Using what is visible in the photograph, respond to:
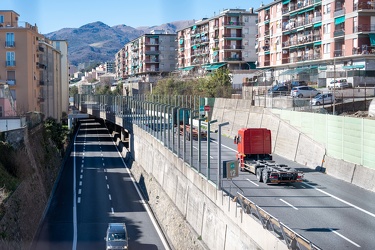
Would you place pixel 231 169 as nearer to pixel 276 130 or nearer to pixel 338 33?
pixel 276 130

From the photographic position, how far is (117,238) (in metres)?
18.9

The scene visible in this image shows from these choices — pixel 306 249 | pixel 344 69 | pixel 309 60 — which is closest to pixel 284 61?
pixel 309 60

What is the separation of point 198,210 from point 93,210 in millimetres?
9534

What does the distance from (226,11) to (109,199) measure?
3881cm

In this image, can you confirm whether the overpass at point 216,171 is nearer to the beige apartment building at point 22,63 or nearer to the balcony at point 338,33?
the beige apartment building at point 22,63

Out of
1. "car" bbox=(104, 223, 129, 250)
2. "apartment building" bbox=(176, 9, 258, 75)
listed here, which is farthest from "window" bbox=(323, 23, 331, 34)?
"car" bbox=(104, 223, 129, 250)

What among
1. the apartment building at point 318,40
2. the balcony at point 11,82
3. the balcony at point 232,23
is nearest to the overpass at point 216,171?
the apartment building at point 318,40

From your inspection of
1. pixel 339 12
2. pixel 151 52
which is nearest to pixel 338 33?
pixel 339 12

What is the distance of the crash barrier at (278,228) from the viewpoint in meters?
8.99

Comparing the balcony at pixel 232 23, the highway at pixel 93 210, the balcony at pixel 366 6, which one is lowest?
the highway at pixel 93 210

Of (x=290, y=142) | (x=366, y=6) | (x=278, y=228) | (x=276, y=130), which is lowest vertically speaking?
(x=278, y=228)

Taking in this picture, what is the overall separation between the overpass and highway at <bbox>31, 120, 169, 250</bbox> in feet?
5.34

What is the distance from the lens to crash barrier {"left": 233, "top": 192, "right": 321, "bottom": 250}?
899cm

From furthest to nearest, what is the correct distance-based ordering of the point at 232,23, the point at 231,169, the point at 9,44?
1. the point at 232,23
2. the point at 9,44
3. the point at 231,169
